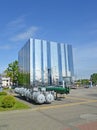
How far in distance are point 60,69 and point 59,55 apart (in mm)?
8779

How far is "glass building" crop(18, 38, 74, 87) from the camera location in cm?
13100

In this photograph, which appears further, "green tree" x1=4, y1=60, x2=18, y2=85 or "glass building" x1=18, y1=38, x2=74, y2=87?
"glass building" x1=18, y1=38, x2=74, y2=87

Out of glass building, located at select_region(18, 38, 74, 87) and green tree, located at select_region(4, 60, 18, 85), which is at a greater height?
glass building, located at select_region(18, 38, 74, 87)

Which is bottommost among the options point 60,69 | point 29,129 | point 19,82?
point 29,129

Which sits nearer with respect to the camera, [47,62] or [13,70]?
[13,70]

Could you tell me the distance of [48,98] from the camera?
20.6 metres

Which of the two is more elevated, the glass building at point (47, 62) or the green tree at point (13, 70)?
the glass building at point (47, 62)

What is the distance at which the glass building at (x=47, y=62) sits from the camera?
131 m

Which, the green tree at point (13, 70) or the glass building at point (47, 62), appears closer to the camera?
the green tree at point (13, 70)

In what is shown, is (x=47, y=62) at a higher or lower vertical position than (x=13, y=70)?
higher

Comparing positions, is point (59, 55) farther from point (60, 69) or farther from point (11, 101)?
point (11, 101)

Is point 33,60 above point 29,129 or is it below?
above

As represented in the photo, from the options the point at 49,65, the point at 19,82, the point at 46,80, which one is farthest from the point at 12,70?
the point at 49,65

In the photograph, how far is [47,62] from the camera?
139 metres
